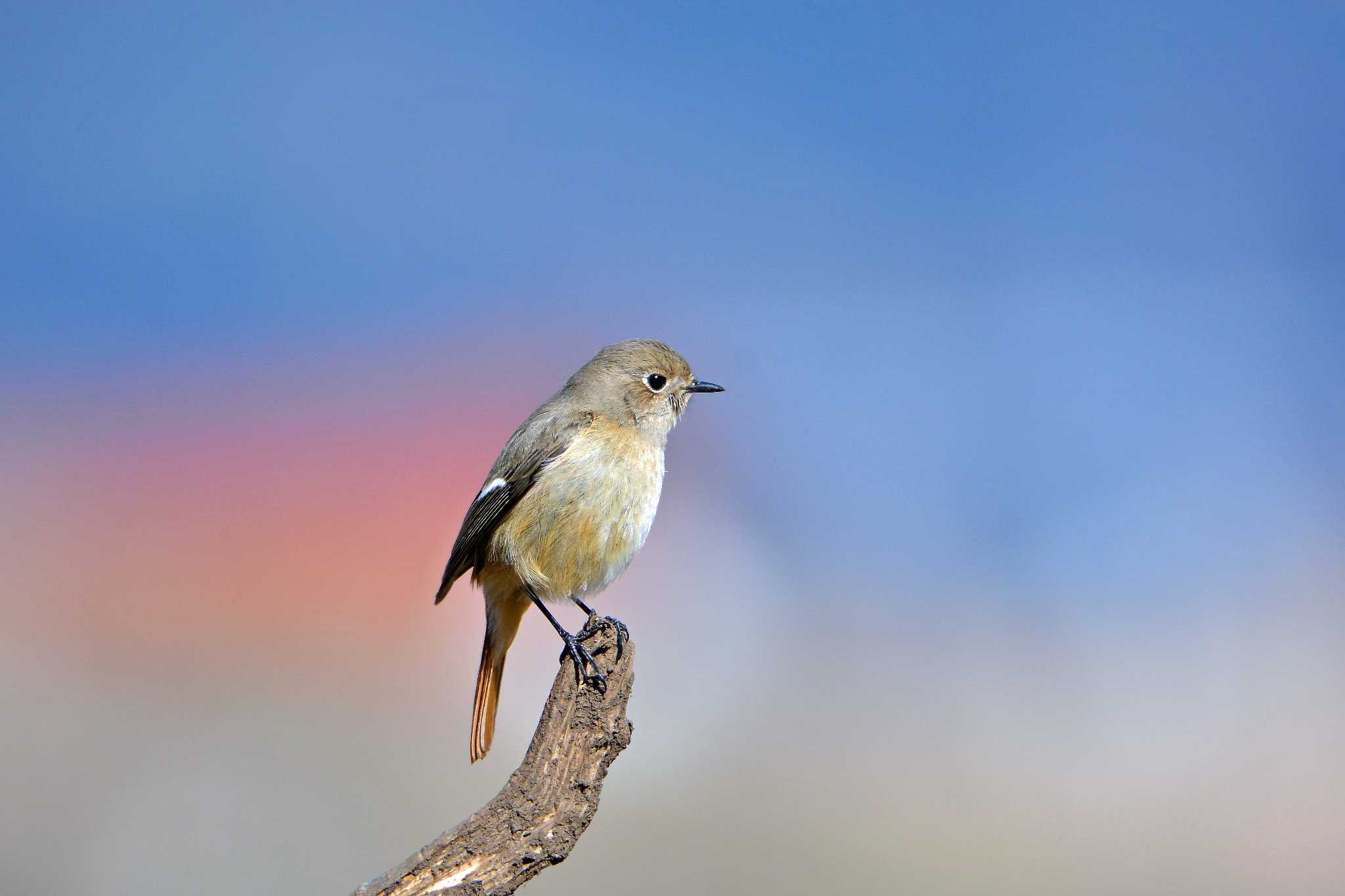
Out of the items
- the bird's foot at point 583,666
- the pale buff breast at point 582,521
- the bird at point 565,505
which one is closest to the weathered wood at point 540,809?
the bird's foot at point 583,666

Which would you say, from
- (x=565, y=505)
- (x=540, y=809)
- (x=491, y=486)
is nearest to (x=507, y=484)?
(x=491, y=486)

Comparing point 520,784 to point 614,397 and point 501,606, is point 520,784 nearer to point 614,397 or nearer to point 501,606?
point 501,606

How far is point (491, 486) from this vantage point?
4.74 meters

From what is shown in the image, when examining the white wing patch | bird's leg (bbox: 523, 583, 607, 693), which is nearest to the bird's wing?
the white wing patch

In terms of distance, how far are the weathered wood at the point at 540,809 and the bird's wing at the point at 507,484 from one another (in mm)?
1165

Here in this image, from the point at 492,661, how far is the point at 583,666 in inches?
47.8

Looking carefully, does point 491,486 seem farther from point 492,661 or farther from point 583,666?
point 583,666

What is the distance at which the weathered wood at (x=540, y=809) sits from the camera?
3.03m

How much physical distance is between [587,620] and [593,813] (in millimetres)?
896

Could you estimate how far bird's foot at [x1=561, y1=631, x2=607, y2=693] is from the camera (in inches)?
137

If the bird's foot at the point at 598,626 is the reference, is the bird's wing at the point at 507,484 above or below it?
above

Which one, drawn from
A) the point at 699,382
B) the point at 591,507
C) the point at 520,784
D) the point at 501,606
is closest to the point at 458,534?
the point at 501,606

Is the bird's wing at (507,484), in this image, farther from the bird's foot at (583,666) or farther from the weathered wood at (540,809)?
the weathered wood at (540,809)

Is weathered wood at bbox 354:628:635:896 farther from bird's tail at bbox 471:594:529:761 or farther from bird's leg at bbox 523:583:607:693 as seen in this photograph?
bird's tail at bbox 471:594:529:761
